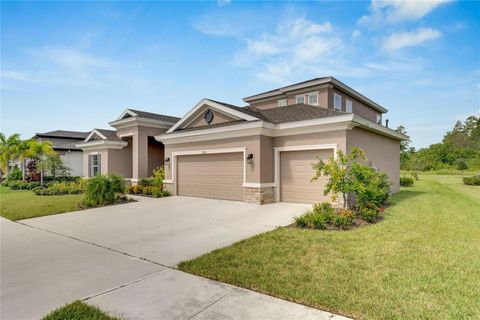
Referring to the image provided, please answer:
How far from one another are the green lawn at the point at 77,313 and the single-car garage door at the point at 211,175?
29.5 ft

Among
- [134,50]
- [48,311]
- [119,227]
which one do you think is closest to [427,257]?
[48,311]

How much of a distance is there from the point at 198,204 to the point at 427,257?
866 centimetres

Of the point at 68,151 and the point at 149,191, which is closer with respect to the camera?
the point at 149,191

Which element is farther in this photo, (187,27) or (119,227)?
(187,27)

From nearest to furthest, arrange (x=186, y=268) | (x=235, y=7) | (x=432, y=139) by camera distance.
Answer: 1. (x=186, y=268)
2. (x=235, y=7)
3. (x=432, y=139)

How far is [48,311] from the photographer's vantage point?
10.6 ft

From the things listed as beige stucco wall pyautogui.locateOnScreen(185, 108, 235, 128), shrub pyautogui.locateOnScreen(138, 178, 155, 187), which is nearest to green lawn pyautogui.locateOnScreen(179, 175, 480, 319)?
beige stucco wall pyautogui.locateOnScreen(185, 108, 235, 128)

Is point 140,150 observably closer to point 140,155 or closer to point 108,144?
point 140,155

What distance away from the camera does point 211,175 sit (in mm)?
13250

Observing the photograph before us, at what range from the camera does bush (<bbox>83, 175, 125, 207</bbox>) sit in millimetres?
11781

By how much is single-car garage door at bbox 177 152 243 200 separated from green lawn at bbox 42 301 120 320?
8.99m

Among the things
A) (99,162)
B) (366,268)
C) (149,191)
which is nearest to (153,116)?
(99,162)

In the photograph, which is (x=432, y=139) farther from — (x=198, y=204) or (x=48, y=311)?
(x=48, y=311)

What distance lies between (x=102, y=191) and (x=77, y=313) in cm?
977
